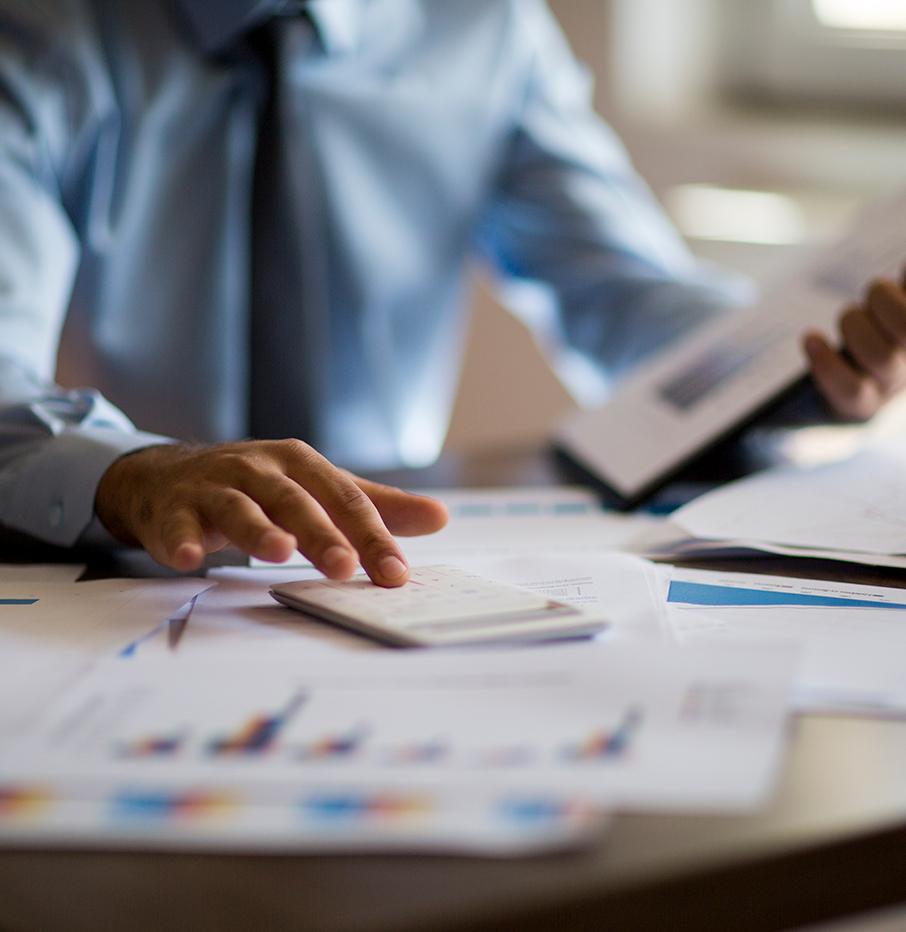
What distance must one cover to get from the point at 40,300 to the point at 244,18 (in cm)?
30

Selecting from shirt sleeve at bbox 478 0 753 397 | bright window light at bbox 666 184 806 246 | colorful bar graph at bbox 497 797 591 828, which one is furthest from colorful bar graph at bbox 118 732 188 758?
bright window light at bbox 666 184 806 246

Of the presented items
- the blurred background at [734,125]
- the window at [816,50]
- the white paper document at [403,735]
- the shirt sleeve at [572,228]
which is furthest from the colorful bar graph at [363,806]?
the window at [816,50]

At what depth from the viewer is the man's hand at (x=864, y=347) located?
833 mm

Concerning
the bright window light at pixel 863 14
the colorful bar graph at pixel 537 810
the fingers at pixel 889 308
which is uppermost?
the bright window light at pixel 863 14

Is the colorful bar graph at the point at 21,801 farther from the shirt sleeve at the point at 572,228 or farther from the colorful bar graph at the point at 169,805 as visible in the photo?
the shirt sleeve at the point at 572,228

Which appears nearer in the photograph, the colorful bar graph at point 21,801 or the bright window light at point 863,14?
the colorful bar graph at point 21,801

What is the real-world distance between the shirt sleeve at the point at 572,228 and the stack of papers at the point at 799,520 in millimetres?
460

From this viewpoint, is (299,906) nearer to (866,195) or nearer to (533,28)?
(533,28)

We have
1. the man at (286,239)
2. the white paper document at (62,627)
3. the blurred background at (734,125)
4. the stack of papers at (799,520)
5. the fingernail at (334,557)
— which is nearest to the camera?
the white paper document at (62,627)

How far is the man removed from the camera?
786 mm

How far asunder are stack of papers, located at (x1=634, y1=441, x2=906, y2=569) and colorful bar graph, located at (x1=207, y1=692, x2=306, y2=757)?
1.05 feet

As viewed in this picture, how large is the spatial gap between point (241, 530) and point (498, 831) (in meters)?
0.25

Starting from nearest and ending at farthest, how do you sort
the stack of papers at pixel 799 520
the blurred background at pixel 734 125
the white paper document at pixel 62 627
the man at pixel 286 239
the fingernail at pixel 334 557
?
the white paper document at pixel 62 627, the fingernail at pixel 334 557, the stack of papers at pixel 799 520, the man at pixel 286 239, the blurred background at pixel 734 125

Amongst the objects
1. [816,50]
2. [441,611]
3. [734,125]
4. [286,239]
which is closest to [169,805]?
[441,611]
